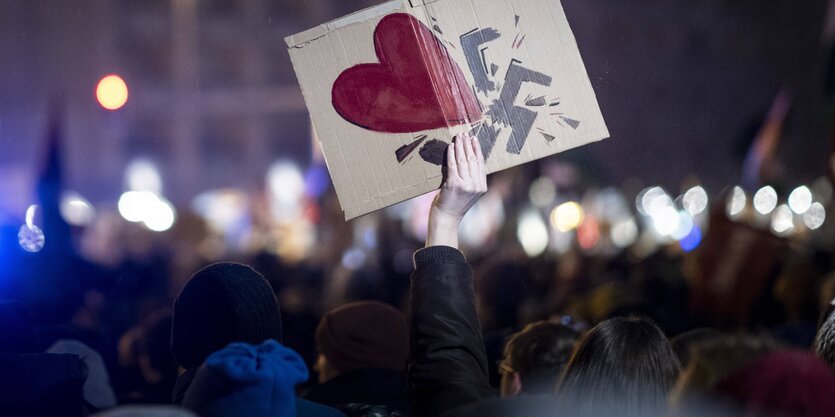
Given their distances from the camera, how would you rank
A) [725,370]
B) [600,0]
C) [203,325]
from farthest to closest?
[600,0] → [203,325] → [725,370]

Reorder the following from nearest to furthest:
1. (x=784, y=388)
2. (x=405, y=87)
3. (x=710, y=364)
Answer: (x=784, y=388) < (x=710, y=364) < (x=405, y=87)

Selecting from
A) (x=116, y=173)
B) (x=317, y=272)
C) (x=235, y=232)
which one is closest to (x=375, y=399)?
(x=317, y=272)

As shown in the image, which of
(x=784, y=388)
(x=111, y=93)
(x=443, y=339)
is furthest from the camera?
(x=111, y=93)

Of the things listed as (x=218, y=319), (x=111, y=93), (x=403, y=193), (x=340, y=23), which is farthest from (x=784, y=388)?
(x=111, y=93)

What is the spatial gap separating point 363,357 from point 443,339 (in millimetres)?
1517

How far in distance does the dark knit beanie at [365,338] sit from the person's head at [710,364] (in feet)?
7.02

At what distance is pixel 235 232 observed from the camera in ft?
89.2

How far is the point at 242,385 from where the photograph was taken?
7.39ft

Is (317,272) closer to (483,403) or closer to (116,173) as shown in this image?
(483,403)

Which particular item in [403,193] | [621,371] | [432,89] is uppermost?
[432,89]

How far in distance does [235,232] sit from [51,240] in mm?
21209

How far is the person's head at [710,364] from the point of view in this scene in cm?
204

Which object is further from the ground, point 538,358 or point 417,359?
point 417,359

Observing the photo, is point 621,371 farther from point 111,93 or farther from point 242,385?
point 111,93
